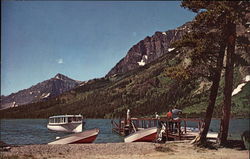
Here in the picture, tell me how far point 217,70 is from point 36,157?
46.2 ft

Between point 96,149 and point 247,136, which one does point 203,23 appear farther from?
point 96,149

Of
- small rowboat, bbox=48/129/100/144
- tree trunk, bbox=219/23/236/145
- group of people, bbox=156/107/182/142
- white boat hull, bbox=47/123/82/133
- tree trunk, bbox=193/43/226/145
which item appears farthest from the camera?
white boat hull, bbox=47/123/82/133

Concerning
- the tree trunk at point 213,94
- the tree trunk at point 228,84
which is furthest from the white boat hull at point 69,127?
the tree trunk at point 228,84

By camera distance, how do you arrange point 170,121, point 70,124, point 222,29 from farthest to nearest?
point 70,124 < point 170,121 < point 222,29

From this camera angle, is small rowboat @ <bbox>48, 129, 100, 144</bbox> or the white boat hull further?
the white boat hull

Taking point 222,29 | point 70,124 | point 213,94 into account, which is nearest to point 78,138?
point 213,94

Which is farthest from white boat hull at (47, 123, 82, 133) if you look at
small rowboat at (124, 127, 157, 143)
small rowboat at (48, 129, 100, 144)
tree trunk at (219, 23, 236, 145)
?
tree trunk at (219, 23, 236, 145)

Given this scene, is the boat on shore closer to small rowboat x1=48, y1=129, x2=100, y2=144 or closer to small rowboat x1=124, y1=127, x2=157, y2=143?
small rowboat x1=48, y1=129, x2=100, y2=144

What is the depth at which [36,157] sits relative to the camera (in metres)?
18.4

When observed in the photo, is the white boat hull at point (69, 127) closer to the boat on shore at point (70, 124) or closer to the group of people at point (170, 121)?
the boat on shore at point (70, 124)

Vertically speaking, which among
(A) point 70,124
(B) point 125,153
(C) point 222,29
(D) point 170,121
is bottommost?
(B) point 125,153

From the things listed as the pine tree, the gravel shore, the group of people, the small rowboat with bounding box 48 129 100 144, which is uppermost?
the pine tree

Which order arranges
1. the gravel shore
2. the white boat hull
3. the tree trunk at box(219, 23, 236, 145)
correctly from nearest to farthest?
the gravel shore → the tree trunk at box(219, 23, 236, 145) → the white boat hull

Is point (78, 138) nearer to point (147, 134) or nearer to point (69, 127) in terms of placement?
point (147, 134)
